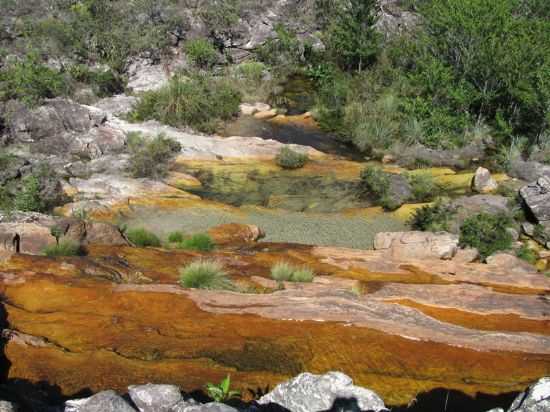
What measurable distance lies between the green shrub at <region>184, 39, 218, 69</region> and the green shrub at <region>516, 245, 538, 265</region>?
2930 centimetres

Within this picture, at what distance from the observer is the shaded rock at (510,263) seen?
13.8 metres

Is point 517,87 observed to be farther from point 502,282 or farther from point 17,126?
point 17,126

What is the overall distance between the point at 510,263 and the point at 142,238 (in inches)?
386

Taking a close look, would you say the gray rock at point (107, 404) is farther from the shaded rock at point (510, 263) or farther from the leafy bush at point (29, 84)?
the leafy bush at point (29, 84)

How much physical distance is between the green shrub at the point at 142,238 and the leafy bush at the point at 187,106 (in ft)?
54.0

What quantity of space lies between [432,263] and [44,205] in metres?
13.5

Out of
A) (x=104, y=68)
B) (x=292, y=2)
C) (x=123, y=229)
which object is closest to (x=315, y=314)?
(x=123, y=229)

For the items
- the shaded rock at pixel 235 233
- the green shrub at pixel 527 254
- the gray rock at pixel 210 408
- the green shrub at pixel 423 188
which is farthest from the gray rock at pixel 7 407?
the green shrub at pixel 423 188

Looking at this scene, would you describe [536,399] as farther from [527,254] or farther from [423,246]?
[527,254]

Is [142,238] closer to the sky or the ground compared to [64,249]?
closer to the ground

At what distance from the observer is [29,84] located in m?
29.9

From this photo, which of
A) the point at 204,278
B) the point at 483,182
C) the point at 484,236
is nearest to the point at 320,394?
the point at 204,278

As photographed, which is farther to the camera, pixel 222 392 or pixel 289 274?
pixel 289 274

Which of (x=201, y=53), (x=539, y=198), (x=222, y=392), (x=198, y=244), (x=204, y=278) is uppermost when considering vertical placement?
(x=201, y=53)
